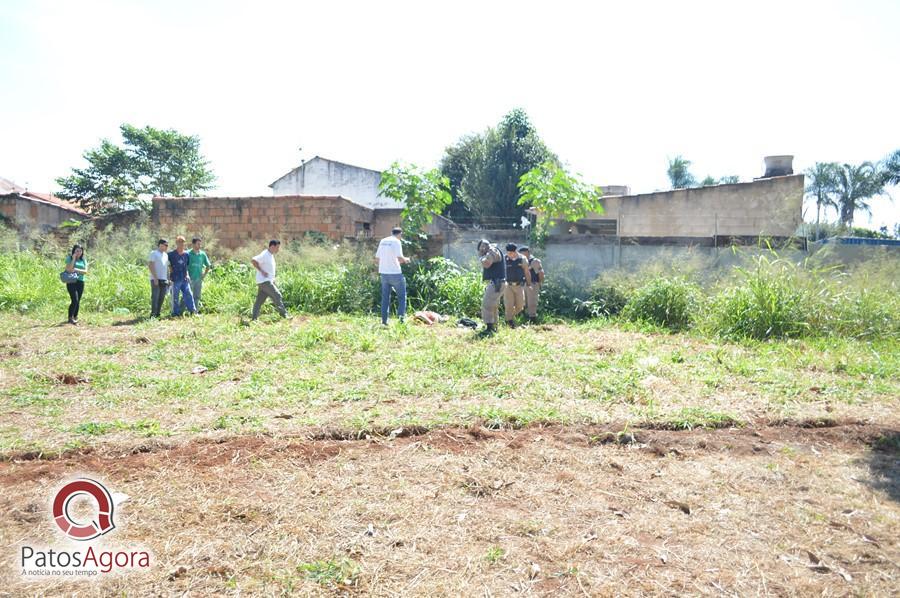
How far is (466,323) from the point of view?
978 centimetres

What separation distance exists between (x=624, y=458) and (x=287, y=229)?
Result: 1259cm

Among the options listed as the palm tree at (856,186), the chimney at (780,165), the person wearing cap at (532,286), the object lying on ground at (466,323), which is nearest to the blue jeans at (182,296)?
the object lying on ground at (466,323)

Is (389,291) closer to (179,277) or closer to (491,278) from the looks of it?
(491,278)

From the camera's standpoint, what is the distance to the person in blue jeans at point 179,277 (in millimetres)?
10328

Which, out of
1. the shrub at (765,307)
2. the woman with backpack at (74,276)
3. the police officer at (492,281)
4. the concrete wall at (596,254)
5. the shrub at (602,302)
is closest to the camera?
the shrub at (765,307)

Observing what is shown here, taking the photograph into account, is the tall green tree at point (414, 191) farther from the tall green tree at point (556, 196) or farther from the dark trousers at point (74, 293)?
the dark trousers at point (74, 293)

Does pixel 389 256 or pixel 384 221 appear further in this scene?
pixel 384 221

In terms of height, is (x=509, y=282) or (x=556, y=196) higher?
(x=556, y=196)

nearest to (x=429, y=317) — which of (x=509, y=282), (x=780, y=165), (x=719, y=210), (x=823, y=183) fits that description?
(x=509, y=282)

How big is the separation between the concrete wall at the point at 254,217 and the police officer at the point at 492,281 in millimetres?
6746

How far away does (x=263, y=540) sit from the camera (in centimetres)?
288

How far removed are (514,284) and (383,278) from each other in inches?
85.6

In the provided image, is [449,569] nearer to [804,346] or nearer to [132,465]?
[132,465]

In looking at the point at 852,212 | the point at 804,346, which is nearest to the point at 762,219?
the point at 804,346
